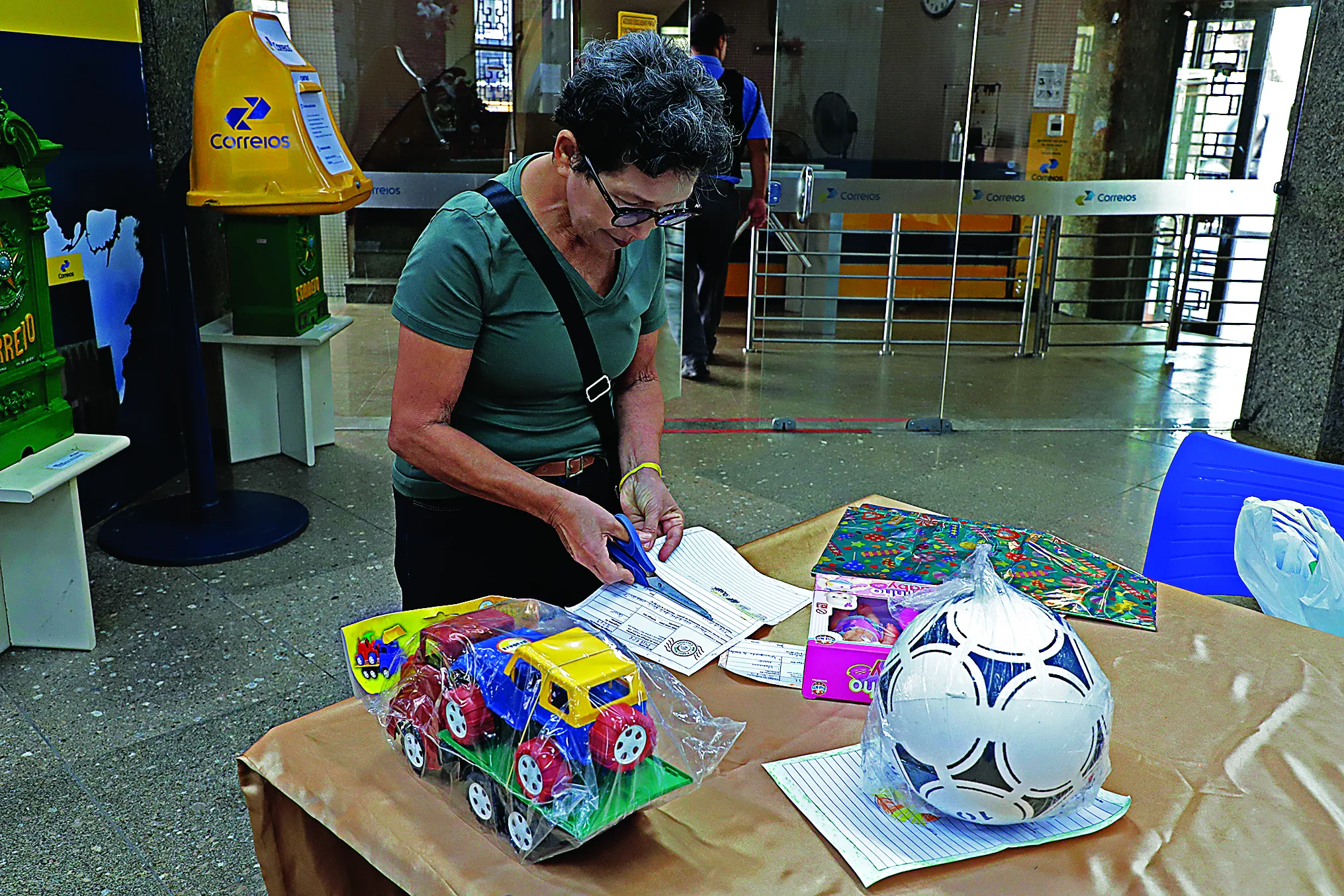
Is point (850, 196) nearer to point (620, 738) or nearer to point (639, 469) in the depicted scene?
point (639, 469)

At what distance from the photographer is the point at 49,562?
2895 mm

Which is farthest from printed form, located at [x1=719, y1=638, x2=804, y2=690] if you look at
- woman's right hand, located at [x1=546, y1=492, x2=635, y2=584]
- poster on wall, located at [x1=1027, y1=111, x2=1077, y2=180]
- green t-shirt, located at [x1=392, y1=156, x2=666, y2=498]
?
poster on wall, located at [x1=1027, y1=111, x2=1077, y2=180]

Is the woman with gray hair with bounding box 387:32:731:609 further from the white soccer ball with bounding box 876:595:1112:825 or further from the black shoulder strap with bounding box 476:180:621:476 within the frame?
the white soccer ball with bounding box 876:595:1112:825

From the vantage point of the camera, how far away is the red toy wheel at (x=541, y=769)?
1.02m

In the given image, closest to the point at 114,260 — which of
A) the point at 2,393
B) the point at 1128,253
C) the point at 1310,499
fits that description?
the point at 2,393

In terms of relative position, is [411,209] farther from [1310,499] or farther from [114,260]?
[1310,499]

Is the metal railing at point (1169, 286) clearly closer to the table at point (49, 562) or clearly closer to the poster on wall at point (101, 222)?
the poster on wall at point (101, 222)

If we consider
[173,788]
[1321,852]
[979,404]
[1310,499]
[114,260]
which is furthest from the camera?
[979,404]

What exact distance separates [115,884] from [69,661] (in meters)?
1.04

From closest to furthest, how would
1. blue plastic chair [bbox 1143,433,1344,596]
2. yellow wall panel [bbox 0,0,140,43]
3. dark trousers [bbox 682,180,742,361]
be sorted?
blue plastic chair [bbox 1143,433,1344,596] < yellow wall panel [bbox 0,0,140,43] < dark trousers [bbox 682,180,742,361]

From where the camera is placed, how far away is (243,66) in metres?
3.51

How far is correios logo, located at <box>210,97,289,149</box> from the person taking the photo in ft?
11.3

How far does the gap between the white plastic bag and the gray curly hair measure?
4.15ft

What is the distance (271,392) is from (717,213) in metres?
2.39
